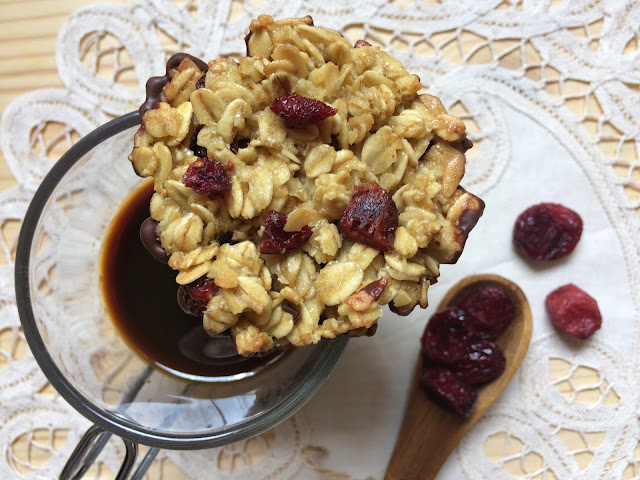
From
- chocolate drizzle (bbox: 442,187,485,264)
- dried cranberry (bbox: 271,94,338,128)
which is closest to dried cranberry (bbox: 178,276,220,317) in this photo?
dried cranberry (bbox: 271,94,338,128)

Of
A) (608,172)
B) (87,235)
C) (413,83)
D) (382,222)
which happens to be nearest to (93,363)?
(87,235)

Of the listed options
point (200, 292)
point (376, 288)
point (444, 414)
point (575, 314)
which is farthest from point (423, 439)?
point (200, 292)

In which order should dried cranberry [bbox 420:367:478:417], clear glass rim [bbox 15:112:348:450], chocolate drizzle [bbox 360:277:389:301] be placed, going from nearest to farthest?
chocolate drizzle [bbox 360:277:389:301]
clear glass rim [bbox 15:112:348:450]
dried cranberry [bbox 420:367:478:417]

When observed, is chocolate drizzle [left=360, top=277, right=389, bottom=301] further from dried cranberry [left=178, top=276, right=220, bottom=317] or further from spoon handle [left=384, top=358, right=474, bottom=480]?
spoon handle [left=384, top=358, right=474, bottom=480]

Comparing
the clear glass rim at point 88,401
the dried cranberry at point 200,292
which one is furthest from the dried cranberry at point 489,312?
the dried cranberry at point 200,292

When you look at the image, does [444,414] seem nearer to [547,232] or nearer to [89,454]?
[547,232]

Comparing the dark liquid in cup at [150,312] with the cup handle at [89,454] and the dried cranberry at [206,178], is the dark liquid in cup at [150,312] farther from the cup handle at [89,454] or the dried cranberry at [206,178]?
the dried cranberry at [206,178]
